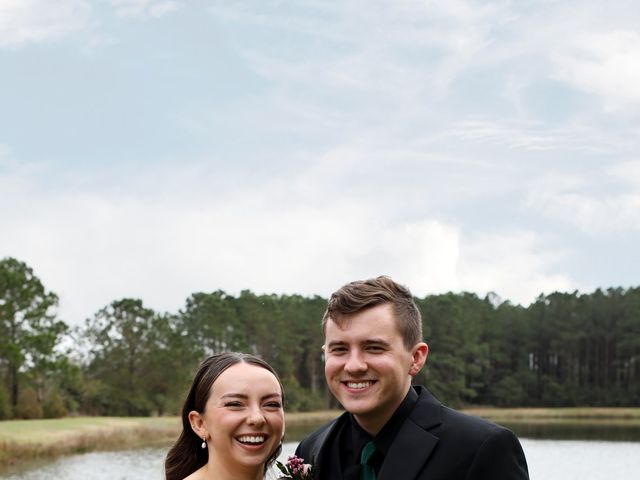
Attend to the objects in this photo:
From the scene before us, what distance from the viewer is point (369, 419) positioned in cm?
464

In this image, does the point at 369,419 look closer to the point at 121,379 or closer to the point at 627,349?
the point at 121,379

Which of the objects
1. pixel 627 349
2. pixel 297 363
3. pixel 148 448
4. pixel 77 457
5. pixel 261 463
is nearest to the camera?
pixel 261 463

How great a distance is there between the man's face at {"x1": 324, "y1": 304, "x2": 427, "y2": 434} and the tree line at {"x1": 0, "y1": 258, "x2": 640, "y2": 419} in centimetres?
4496

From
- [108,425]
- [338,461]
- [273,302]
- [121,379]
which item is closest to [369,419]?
[338,461]

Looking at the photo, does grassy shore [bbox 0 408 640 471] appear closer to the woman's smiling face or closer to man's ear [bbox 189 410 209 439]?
man's ear [bbox 189 410 209 439]

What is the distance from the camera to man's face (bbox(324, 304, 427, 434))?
451cm

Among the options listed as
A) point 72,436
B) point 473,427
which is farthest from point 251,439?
point 72,436

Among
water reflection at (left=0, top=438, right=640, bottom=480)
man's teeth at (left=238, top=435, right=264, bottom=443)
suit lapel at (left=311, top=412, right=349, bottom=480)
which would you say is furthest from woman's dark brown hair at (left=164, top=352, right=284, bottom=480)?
water reflection at (left=0, top=438, right=640, bottom=480)

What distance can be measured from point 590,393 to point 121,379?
144 ft

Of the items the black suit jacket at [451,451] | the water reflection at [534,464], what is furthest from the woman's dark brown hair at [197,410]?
the water reflection at [534,464]

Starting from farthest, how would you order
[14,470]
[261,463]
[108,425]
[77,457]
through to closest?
[108,425], [77,457], [14,470], [261,463]

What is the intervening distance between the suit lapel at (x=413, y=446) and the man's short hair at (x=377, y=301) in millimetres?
331

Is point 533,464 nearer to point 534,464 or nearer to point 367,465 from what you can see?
point 534,464

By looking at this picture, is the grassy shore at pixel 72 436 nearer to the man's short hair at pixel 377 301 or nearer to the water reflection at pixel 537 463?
the water reflection at pixel 537 463
